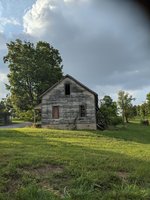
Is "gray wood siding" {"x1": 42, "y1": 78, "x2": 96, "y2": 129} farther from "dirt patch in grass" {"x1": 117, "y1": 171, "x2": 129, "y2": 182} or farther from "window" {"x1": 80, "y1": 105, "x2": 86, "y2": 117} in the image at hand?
"dirt patch in grass" {"x1": 117, "y1": 171, "x2": 129, "y2": 182}

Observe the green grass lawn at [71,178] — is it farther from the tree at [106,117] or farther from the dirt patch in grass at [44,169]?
the tree at [106,117]

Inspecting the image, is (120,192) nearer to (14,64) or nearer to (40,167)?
(40,167)

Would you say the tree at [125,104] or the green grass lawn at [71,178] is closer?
the green grass lawn at [71,178]

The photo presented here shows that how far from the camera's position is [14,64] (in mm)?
50625

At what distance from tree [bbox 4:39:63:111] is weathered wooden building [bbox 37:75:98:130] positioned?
15739 millimetres

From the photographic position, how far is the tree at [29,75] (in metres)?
49.5

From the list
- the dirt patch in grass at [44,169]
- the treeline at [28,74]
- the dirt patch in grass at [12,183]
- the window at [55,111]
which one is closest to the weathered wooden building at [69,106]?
the window at [55,111]

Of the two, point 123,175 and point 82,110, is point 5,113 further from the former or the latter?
point 123,175

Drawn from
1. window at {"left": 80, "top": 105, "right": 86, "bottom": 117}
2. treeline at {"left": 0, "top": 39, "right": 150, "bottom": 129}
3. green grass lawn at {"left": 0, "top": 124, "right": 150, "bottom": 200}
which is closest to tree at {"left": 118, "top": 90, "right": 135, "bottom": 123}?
treeline at {"left": 0, "top": 39, "right": 150, "bottom": 129}

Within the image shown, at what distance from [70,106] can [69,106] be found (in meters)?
0.11

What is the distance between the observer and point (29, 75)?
163 ft

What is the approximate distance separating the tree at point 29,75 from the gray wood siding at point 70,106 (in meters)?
15.7

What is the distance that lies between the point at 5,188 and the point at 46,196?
1.08 meters

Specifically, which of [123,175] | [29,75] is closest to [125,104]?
[29,75]
